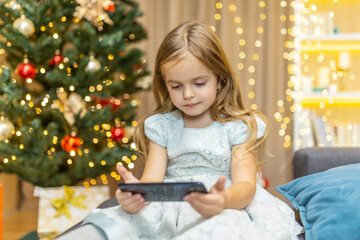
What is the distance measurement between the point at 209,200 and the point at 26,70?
195 centimetres

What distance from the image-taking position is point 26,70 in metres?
2.71

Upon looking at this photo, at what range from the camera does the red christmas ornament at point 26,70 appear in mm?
2715

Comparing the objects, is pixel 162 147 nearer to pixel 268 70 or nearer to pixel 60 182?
pixel 60 182

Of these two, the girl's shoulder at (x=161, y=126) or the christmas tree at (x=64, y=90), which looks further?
the christmas tree at (x=64, y=90)

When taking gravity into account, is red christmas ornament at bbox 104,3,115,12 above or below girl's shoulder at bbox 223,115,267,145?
above

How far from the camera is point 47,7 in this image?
2807 millimetres

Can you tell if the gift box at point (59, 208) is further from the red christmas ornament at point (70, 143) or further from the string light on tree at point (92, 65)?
the string light on tree at point (92, 65)

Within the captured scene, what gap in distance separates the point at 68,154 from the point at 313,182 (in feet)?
5.79

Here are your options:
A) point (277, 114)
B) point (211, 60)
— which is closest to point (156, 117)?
point (211, 60)

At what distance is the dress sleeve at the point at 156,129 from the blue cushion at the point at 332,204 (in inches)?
18.1

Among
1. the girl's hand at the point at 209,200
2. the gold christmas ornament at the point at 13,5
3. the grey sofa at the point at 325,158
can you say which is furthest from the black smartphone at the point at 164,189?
the gold christmas ornament at the point at 13,5

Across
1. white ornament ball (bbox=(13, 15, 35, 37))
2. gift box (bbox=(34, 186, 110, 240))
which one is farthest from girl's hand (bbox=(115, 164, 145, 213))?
white ornament ball (bbox=(13, 15, 35, 37))

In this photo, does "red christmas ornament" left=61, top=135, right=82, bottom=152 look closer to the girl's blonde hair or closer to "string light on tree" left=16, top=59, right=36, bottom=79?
"string light on tree" left=16, top=59, right=36, bottom=79

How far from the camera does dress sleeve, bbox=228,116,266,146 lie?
1455mm
